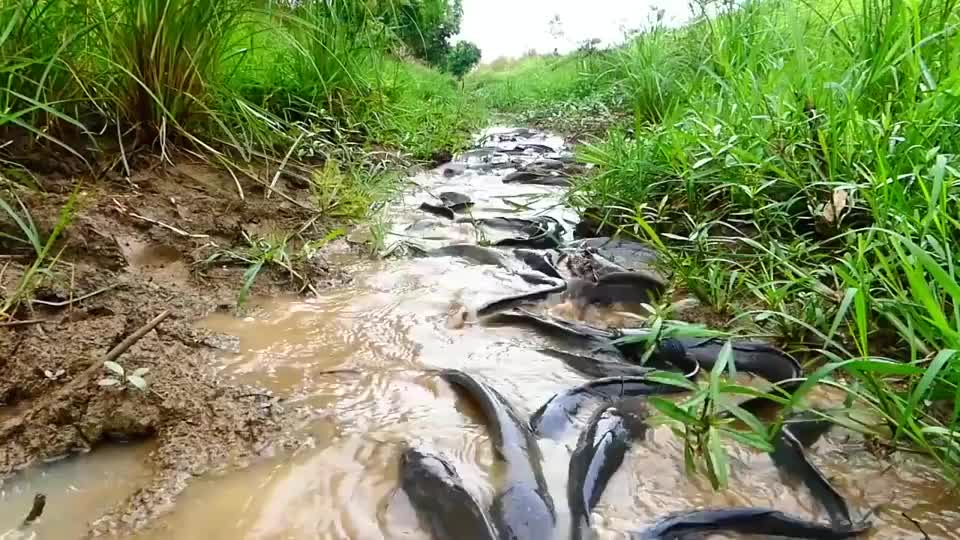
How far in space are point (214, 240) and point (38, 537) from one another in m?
1.70

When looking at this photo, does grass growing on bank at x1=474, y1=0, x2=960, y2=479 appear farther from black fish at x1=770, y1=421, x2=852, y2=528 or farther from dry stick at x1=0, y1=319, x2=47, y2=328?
dry stick at x1=0, y1=319, x2=47, y2=328

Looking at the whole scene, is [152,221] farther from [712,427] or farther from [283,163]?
[712,427]

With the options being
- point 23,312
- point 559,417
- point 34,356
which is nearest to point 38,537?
point 34,356

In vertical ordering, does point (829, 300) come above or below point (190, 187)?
below

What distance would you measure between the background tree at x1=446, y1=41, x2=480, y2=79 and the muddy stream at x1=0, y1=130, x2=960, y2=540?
1732cm

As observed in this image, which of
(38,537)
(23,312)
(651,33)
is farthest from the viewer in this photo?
(651,33)

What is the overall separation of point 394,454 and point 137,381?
682 millimetres

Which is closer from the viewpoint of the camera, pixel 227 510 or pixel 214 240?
pixel 227 510

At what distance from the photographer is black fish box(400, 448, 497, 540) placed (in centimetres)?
130

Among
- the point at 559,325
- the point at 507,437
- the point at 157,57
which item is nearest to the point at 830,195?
the point at 559,325

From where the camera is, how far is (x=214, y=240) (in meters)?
2.84

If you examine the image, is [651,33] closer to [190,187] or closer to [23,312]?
[190,187]

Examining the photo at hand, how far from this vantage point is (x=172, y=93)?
3.08 m

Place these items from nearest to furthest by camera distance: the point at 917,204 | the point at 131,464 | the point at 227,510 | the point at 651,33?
→ the point at 227,510 < the point at 131,464 < the point at 917,204 < the point at 651,33
